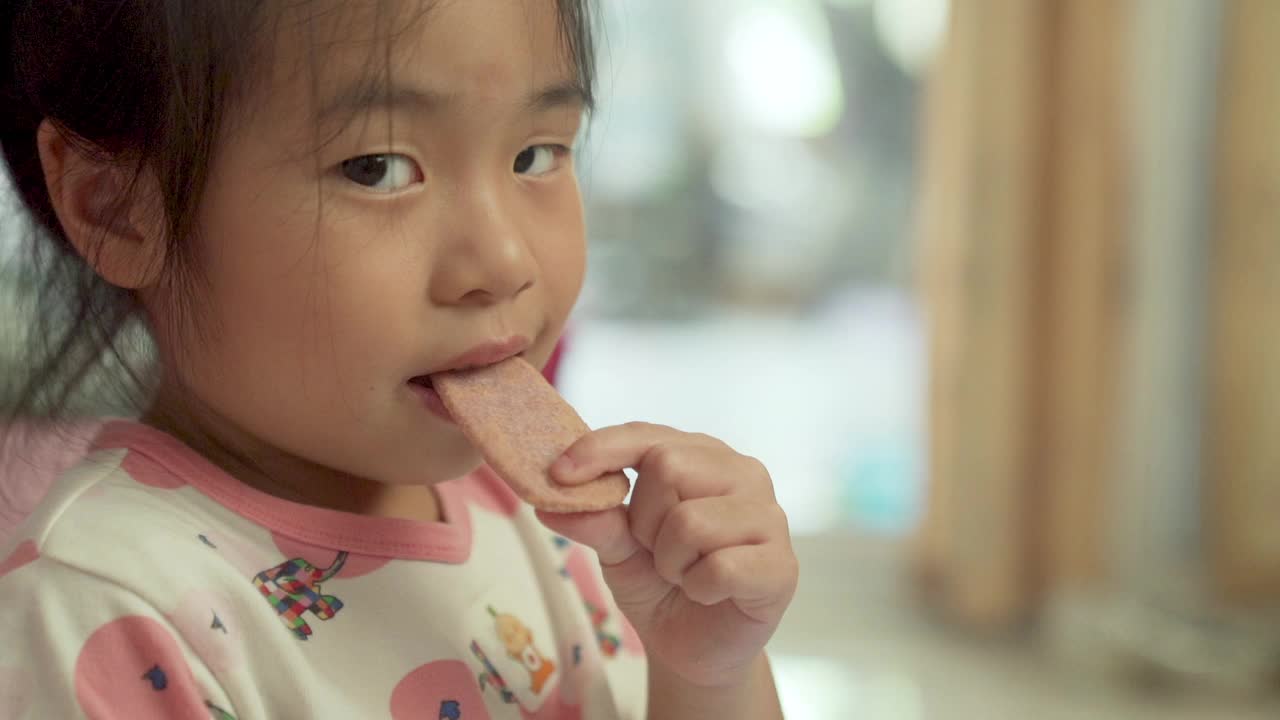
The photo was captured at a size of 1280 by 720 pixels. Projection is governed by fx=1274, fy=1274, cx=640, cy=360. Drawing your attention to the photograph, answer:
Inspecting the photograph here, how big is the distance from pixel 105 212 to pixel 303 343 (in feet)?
0.43

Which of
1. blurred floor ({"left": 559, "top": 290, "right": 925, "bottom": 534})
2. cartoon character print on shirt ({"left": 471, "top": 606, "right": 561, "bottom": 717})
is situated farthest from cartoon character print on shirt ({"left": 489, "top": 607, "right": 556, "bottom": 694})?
blurred floor ({"left": 559, "top": 290, "right": 925, "bottom": 534})

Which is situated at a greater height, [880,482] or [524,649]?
[880,482]

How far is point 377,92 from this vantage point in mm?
631

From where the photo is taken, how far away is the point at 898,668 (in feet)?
8.21

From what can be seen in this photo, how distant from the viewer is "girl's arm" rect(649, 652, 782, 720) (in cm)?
80

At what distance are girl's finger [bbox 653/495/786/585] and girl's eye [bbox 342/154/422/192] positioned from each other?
227 mm

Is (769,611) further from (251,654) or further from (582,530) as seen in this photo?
(251,654)

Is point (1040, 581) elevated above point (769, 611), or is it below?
above

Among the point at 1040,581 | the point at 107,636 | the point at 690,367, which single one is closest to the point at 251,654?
the point at 107,636

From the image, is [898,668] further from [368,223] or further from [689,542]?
[368,223]

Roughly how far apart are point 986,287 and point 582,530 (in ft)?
6.53

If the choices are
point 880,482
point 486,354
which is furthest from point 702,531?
point 880,482

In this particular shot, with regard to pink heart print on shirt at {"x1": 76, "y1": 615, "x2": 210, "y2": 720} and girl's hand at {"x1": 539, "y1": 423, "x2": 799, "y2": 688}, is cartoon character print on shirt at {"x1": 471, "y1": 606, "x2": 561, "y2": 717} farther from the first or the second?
pink heart print on shirt at {"x1": 76, "y1": 615, "x2": 210, "y2": 720}

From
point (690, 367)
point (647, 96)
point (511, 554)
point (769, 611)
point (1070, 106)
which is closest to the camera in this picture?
point (769, 611)
